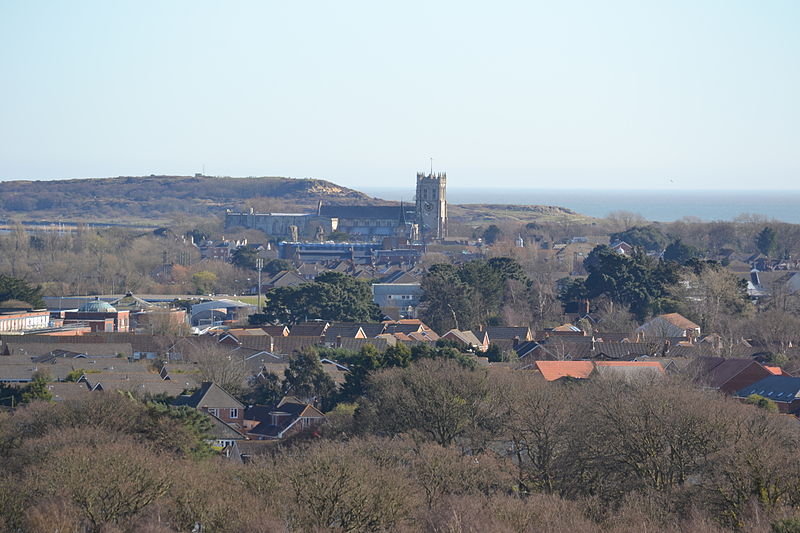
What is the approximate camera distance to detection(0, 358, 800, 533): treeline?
1984cm

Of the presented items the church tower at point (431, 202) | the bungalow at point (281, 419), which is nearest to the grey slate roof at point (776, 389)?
the bungalow at point (281, 419)

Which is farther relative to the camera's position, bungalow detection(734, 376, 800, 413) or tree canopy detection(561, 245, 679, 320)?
tree canopy detection(561, 245, 679, 320)

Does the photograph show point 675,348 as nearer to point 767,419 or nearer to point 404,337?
point 404,337

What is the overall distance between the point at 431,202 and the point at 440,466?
103430mm

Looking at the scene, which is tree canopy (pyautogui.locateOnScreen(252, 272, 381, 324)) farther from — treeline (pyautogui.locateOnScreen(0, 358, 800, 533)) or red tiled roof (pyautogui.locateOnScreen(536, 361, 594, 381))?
treeline (pyautogui.locateOnScreen(0, 358, 800, 533))

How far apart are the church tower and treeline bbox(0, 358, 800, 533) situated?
9525 cm

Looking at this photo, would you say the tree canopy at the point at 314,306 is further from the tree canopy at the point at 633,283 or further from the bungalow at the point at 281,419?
the bungalow at the point at 281,419

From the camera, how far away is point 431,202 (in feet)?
414

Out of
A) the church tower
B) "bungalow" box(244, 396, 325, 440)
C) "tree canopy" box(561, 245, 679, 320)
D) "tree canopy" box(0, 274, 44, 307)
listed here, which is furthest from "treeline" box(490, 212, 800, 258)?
"bungalow" box(244, 396, 325, 440)

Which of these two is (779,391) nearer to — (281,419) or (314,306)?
(281,419)

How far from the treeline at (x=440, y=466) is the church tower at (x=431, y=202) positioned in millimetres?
95247

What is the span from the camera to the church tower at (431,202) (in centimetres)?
12488

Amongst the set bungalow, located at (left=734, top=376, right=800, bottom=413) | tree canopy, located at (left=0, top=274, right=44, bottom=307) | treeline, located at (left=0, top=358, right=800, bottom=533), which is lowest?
tree canopy, located at (left=0, top=274, right=44, bottom=307)

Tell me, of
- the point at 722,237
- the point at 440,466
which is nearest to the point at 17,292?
the point at 440,466
